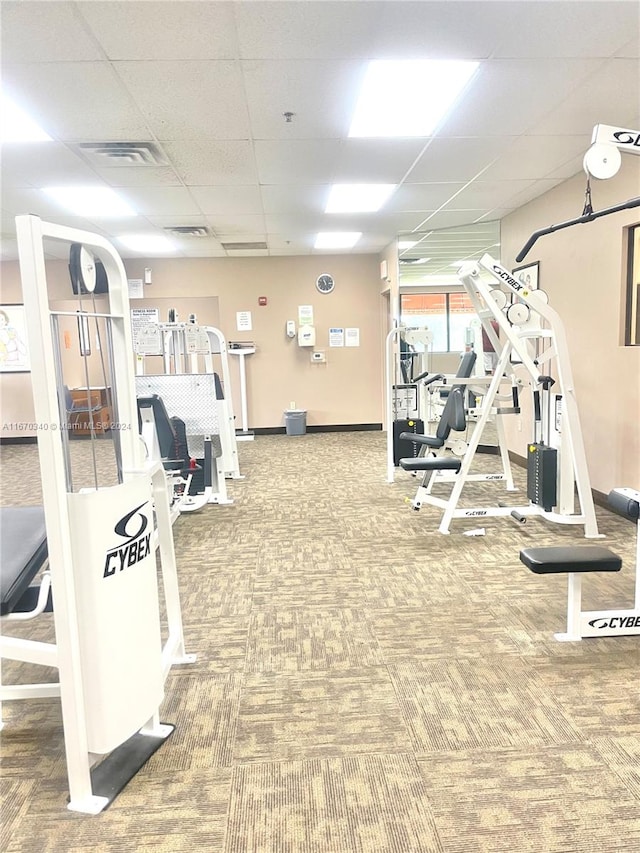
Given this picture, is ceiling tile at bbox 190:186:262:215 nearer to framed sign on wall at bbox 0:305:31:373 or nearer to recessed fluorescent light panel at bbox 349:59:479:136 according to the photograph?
recessed fluorescent light panel at bbox 349:59:479:136

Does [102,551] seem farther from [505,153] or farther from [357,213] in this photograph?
[357,213]

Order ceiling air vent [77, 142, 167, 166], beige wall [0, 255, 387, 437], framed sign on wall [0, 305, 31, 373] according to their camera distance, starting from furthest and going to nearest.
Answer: beige wall [0, 255, 387, 437] → framed sign on wall [0, 305, 31, 373] → ceiling air vent [77, 142, 167, 166]

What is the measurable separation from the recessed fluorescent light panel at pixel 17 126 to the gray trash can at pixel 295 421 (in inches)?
214

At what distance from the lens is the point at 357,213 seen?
5965 millimetres

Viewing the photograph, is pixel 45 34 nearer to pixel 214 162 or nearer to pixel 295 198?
pixel 214 162

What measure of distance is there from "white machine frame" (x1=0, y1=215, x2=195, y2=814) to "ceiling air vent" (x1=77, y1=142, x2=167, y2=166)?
2.50 metres

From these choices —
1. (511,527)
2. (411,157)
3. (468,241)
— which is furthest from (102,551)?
(468,241)

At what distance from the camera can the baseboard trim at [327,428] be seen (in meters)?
8.85

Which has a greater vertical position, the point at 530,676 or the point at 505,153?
the point at 505,153

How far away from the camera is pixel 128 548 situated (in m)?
1.71

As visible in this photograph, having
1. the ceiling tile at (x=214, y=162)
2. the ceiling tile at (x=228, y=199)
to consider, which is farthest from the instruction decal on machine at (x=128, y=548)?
the ceiling tile at (x=228, y=199)

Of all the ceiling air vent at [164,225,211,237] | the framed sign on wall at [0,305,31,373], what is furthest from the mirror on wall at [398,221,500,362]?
the framed sign on wall at [0,305,31,373]

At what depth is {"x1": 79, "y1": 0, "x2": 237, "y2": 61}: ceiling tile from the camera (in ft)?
7.48

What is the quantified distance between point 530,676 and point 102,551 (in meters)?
1.71
